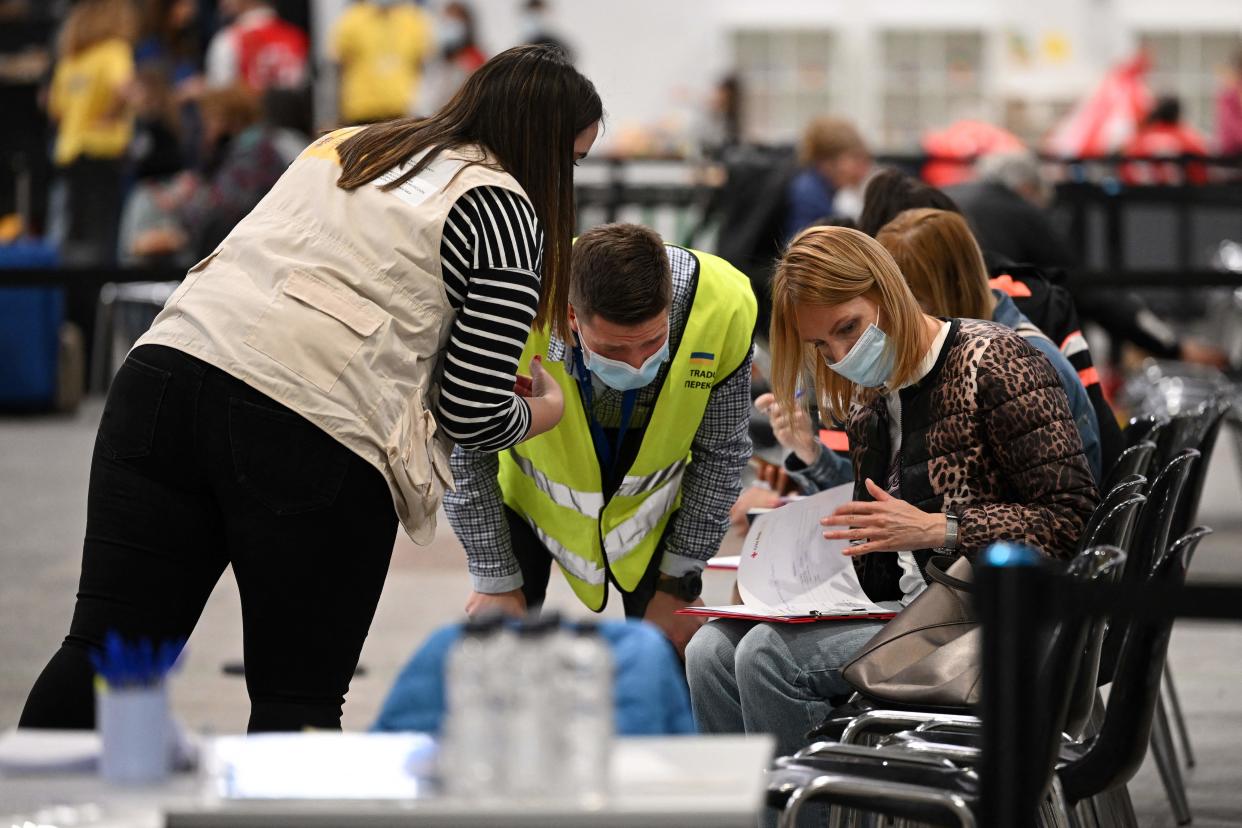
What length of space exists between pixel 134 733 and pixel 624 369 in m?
1.57

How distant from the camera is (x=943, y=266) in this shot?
3.59 meters

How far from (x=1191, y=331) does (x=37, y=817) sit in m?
9.63

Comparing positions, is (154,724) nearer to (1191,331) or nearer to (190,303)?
(190,303)

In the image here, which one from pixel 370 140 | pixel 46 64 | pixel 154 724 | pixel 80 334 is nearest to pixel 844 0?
pixel 46 64

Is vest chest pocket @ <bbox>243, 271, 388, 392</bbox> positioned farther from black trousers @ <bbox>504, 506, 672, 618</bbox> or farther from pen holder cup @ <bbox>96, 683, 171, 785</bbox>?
black trousers @ <bbox>504, 506, 672, 618</bbox>

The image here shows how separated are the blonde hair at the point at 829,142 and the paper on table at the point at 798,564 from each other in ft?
18.1

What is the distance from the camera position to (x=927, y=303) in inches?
142

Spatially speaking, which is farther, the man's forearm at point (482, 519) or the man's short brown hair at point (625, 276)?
the man's forearm at point (482, 519)

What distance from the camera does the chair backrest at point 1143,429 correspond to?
3.49 meters

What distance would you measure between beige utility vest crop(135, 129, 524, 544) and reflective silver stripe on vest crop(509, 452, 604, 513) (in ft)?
2.40

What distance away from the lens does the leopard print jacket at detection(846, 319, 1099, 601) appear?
2.97m

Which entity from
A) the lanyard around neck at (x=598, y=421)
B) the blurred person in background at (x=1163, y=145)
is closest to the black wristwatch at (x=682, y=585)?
the lanyard around neck at (x=598, y=421)

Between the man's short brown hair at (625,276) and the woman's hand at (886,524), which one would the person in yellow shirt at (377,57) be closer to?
the man's short brown hair at (625,276)

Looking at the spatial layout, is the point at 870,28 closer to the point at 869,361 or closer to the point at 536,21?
the point at 536,21
